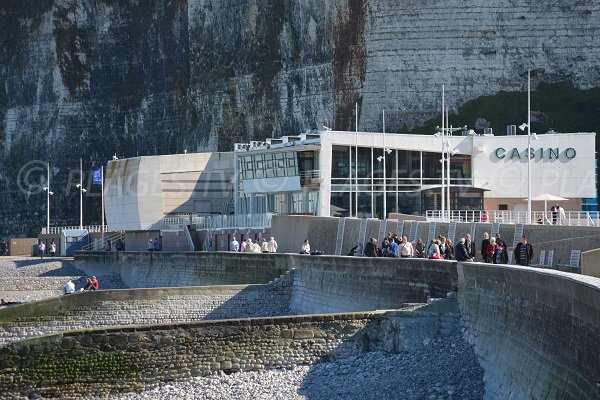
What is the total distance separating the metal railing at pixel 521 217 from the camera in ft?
130

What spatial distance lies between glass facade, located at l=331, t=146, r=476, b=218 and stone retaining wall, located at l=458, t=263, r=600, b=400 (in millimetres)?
33474

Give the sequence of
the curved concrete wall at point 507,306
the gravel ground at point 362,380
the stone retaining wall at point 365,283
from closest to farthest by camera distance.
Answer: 1. the curved concrete wall at point 507,306
2. the gravel ground at point 362,380
3. the stone retaining wall at point 365,283

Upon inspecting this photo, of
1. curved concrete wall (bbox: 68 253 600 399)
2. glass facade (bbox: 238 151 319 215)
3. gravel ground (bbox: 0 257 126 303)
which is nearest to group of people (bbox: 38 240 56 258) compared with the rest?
gravel ground (bbox: 0 257 126 303)

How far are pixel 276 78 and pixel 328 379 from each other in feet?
198

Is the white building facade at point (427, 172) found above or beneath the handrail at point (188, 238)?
→ above

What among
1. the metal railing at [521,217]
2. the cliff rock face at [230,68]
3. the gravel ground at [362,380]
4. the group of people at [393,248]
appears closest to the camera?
the gravel ground at [362,380]

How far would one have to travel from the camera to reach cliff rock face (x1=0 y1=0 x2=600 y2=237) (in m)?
77.4

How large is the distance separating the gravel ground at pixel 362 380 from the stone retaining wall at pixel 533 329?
49 centimetres

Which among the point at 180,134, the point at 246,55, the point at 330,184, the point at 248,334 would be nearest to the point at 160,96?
the point at 180,134

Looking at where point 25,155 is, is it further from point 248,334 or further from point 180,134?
point 248,334

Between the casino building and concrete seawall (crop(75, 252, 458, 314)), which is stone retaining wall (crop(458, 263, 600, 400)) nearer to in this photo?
concrete seawall (crop(75, 252, 458, 314))

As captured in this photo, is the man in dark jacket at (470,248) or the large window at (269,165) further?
the large window at (269,165)

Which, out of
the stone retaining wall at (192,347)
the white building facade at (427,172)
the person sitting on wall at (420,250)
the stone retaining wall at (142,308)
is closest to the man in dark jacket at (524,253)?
the stone retaining wall at (192,347)

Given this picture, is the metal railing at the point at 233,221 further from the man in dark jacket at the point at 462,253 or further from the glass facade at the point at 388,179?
the man in dark jacket at the point at 462,253
